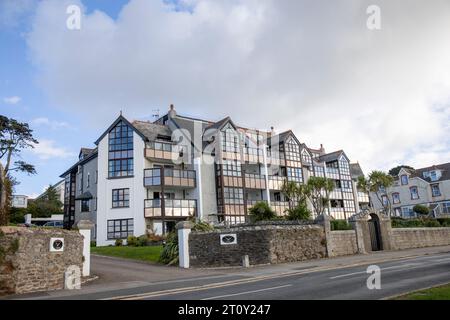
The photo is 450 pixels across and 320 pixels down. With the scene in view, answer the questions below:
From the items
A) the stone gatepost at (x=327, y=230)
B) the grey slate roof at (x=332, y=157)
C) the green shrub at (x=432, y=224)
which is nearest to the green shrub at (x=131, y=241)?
the stone gatepost at (x=327, y=230)

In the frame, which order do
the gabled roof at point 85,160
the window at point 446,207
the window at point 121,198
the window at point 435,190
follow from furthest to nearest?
the window at point 435,190 < the window at point 446,207 < the gabled roof at point 85,160 < the window at point 121,198

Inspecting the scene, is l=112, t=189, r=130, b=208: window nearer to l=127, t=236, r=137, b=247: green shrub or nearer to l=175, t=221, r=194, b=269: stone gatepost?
l=127, t=236, r=137, b=247: green shrub

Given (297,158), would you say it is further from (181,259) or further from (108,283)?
(108,283)

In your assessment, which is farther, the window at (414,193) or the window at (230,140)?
the window at (414,193)

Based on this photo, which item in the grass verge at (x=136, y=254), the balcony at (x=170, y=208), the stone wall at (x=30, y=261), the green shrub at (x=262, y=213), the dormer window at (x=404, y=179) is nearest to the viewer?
the stone wall at (x=30, y=261)

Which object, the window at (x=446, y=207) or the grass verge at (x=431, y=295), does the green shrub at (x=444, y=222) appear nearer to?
the window at (x=446, y=207)

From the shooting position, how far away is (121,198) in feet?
138

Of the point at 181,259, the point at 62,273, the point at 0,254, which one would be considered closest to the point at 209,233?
the point at 181,259

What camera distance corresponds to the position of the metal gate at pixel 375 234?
102ft

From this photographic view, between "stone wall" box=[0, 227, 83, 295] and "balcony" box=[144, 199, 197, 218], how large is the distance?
22657 mm

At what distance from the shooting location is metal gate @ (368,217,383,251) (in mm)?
31047

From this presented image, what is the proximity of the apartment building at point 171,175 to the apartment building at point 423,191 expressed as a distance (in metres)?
27.0

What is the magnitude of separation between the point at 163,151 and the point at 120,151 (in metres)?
4.81

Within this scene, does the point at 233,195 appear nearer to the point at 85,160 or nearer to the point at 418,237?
the point at 85,160
